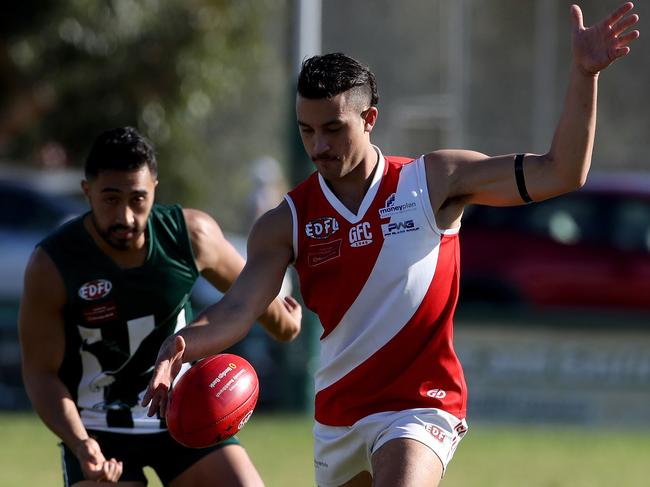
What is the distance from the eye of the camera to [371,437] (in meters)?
4.96

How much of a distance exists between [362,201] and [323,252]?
26cm

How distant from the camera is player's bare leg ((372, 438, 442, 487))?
4629mm

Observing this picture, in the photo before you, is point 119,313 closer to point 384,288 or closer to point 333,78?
point 384,288

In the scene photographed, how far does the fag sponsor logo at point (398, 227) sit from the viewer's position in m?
4.92

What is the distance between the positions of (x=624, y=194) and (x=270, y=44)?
13289 mm

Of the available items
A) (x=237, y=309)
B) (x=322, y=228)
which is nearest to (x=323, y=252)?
(x=322, y=228)

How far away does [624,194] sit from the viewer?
1394 centimetres

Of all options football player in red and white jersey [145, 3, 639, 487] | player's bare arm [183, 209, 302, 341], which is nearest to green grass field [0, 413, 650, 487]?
player's bare arm [183, 209, 302, 341]

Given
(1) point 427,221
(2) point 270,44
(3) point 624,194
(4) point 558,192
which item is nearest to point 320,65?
(1) point 427,221

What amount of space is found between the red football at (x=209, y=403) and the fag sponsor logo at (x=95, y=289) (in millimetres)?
984

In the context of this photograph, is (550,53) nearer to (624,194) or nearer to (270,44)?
(624,194)

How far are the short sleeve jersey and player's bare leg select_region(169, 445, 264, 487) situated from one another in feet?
0.83

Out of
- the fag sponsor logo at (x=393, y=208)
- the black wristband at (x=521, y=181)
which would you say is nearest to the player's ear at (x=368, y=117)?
the fag sponsor logo at (x=393, y=208)

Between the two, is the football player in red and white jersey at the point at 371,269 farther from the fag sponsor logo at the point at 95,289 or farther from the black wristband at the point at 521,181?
the fag sponsor logo at the point at 95,289
